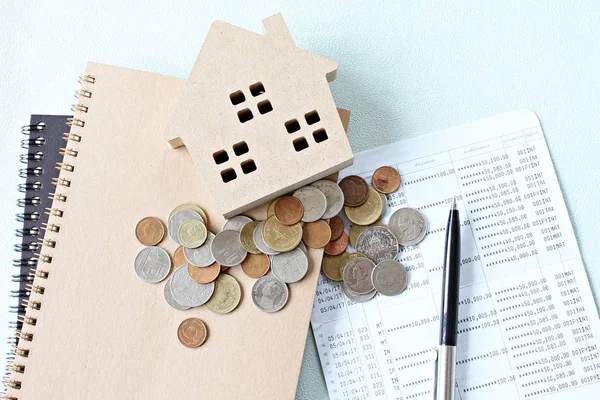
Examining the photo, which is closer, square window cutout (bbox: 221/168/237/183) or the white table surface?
square window cutout (bbox: 221/168/237/183)

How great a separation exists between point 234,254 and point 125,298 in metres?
0.12

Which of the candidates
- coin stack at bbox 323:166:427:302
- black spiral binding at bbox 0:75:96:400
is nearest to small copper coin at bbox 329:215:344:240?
coin stack at bbox 323:166:427:302

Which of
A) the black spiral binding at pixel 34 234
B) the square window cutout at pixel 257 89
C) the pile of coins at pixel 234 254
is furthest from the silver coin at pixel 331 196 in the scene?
the black spiral binding at pixel 34 234

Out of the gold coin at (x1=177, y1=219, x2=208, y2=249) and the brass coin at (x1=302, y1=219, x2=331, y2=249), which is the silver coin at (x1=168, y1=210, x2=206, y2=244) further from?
the brass coin at (x1=302, y1=219, x2=331, y2=249)

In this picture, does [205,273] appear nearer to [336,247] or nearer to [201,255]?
[201,255]

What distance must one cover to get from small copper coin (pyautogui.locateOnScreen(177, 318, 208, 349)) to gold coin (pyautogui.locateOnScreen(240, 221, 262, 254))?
9 cm

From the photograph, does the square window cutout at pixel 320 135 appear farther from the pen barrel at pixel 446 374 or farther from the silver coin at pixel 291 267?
the pen barrel at pixel 446 374

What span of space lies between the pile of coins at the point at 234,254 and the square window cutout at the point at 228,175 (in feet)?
0.14

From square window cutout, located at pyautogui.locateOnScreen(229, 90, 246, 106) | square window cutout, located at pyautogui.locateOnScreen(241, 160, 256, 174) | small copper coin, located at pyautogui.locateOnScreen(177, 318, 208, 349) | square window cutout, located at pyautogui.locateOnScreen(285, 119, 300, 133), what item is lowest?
small copper coin, located at pyautogui.locateOnScreen(177, 318, 208, 349)

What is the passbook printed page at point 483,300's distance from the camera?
0.68 m

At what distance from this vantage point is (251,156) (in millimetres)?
612

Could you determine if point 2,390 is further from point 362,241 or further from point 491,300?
point 491,300

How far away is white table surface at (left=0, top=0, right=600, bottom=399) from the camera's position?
72 cm

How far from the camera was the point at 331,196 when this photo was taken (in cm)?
65
